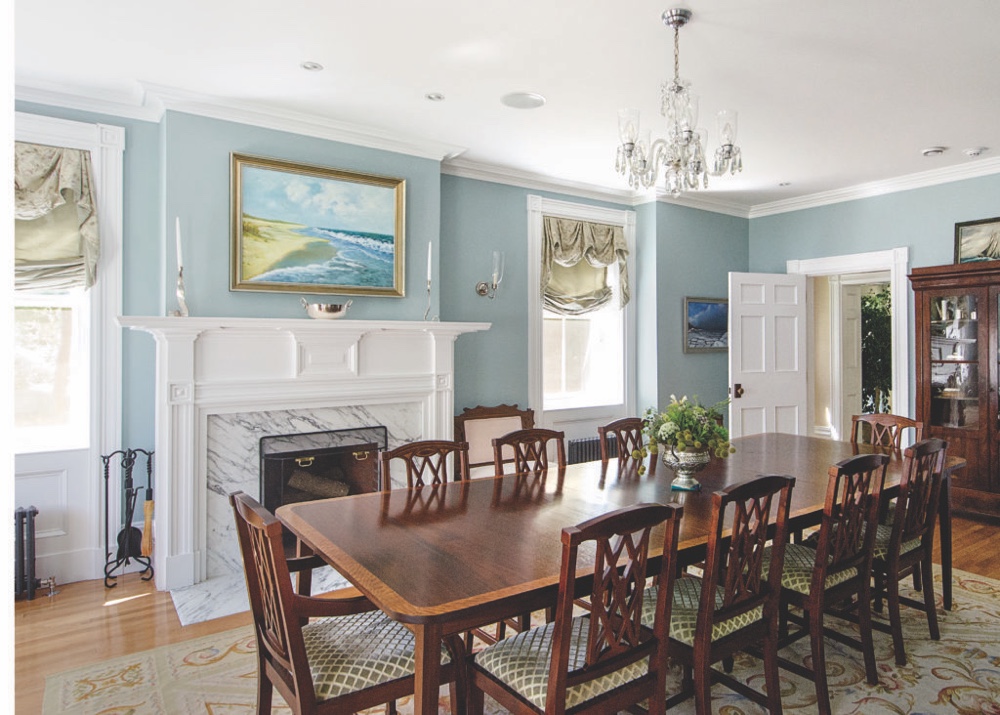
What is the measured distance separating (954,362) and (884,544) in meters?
2.67

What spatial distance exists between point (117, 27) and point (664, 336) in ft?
14.6

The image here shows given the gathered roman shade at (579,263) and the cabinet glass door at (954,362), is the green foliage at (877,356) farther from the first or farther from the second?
the gathered roman shade at (579,263)

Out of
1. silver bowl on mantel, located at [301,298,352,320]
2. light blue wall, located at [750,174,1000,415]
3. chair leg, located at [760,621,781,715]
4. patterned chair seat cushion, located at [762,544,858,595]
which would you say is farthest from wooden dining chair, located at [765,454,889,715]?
light blue wall, located at [750,174,1000,415]

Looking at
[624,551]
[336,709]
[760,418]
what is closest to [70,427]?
[336,709]

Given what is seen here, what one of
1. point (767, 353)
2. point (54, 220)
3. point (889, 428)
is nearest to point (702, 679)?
point (889, 428)

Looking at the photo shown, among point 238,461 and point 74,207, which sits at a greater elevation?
point 74,207

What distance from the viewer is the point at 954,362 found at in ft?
15.6

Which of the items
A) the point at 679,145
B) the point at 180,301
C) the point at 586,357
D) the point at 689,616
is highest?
the point at 679,145

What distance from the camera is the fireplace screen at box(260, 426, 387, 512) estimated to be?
3.77 m

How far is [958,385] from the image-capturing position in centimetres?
475

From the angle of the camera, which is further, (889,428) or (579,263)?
(579,263)

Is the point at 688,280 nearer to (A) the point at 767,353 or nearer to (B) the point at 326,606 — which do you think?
(A) the point at 767,353

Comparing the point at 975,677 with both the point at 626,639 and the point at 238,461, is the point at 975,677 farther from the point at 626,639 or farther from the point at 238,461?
the point at 238,461

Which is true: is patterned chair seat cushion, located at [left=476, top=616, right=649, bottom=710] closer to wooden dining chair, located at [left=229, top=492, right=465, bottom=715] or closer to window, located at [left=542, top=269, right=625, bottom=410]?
wooden dining chair, located at [left=229, top=492, right=465, bottom=715]
